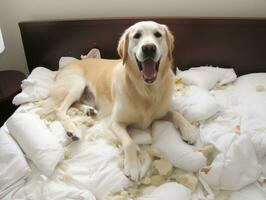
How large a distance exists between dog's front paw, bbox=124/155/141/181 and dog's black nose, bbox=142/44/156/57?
0.53 metres

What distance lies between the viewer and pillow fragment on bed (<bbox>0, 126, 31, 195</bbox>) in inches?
52.3

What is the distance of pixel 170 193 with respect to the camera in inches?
47.7

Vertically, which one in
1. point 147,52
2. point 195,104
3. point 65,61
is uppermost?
point 147,52

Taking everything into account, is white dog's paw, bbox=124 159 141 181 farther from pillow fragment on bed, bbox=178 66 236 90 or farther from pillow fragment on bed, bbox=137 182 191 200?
pillow fragment on bed, bbox=178 66 236 90

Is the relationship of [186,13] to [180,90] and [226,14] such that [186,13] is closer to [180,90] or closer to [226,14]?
[226,14]

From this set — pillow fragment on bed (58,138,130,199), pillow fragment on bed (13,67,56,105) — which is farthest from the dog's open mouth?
pillow fragment on bed (13,67,56,105)

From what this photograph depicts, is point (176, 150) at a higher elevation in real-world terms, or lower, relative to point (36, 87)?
lower

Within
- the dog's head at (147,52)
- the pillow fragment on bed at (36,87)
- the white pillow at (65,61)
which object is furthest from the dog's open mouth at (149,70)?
the white pillow at (65,61)

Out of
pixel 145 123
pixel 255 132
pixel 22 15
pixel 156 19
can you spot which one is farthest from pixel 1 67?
pixel 255 132

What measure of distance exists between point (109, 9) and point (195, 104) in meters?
1.06

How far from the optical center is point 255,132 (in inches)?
58.6

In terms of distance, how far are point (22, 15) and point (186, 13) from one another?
4.27ft

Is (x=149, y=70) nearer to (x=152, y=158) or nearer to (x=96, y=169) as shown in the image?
(x=152, y=158)

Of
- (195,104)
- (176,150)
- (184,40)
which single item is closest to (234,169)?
(176,150)
